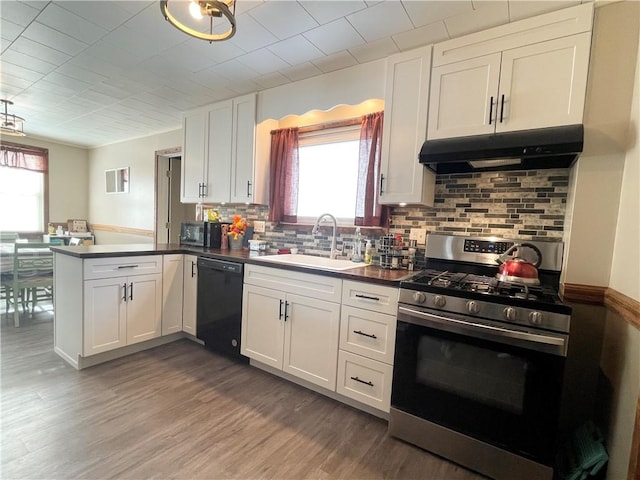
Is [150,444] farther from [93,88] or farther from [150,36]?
[93,88]

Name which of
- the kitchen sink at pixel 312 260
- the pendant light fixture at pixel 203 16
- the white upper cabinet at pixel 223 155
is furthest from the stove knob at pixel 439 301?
the white upper cabinet at pixel 223 155

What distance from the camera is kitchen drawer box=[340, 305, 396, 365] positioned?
69.9 inches

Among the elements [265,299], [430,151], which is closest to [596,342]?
[430,151]

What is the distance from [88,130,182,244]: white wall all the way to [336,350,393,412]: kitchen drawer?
3.99 meters

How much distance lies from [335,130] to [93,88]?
98.6 inches

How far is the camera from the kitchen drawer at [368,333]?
177cm

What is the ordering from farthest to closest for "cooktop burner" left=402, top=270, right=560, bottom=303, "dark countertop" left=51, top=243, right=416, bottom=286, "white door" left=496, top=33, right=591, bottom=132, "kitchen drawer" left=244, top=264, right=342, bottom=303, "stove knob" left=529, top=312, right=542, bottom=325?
1. "kitchen drawer" left=244, top=264, right=342, bottom=303
2. "dark countertop" left=51, top=243, right=416, bottom=286
3. "white door" left=496, top=33, right=591, bottom=132
4. "cooktop burner" left=402, top=270, right=560, bottom=303
5. "stove knob" left=529, top=312, right=542, bottom=325

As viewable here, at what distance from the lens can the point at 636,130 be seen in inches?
55.7

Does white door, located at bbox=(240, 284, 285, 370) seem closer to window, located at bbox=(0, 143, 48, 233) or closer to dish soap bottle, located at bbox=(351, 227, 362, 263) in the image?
dish soap bottle, located at bbox=(351, 227, 362, 263)

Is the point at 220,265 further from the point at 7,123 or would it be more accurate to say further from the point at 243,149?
the point at 7,123

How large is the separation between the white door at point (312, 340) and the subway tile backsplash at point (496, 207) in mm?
881

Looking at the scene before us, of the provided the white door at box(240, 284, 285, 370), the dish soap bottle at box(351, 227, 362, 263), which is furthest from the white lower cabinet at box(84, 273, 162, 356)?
the dish soap bottle at box(351, 227, 362, 263)

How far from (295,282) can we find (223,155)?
A: 174 cm

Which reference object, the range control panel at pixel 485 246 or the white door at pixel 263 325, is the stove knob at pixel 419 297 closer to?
the range control panel at pixel 485 246
